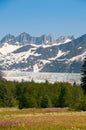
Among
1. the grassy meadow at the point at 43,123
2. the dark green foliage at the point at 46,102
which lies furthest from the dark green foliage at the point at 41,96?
the grassy meadow at the point at 43,123

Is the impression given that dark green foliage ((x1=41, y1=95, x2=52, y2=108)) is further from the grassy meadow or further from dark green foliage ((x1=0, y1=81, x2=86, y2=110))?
the grassy meadow

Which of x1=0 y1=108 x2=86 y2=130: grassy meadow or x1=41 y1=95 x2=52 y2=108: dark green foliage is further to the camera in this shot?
x1=41 y1=95 x2=52 y2=108: dark green foliage

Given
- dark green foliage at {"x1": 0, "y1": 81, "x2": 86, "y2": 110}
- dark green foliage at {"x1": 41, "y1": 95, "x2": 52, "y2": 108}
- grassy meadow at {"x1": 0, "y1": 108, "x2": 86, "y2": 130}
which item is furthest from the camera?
dark green foliage at {"x1": 0, "y1": 81, "x2": 86, "y2": 110}

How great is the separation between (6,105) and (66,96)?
731 inches

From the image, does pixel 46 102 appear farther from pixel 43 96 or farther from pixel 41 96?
pixel 41 96

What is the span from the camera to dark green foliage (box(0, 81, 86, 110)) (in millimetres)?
93231

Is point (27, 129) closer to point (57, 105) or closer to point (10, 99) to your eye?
point (57, 105)

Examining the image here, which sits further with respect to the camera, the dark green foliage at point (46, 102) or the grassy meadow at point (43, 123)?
the dark green foliage at point (46, 102)

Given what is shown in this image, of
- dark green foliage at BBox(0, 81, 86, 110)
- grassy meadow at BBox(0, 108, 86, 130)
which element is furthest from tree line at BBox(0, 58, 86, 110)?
grassy meadow at BBox(0, 108, 86, 130)

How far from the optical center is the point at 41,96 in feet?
334

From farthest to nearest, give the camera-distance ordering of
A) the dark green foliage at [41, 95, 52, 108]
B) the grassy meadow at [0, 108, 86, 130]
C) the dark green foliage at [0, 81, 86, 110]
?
the dark green foliage at [0, 81, 86, 110]
the dark green foliage at [41, 95, 52, 108]
the grassy meadow at [0, 108, 86, 130]

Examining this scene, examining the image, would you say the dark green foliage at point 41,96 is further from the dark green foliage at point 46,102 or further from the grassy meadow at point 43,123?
the grassy meadow at point 43,123

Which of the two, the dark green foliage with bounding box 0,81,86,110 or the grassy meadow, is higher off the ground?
the dark green foliage with bounding box 0,81,86,110

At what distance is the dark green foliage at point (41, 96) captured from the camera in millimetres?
93231
